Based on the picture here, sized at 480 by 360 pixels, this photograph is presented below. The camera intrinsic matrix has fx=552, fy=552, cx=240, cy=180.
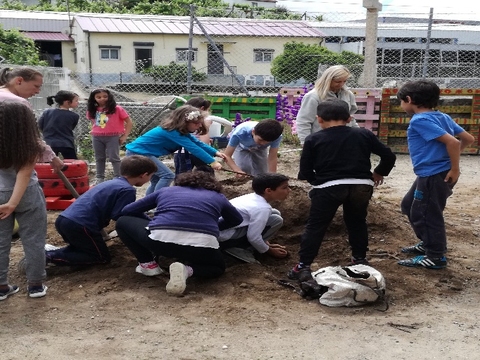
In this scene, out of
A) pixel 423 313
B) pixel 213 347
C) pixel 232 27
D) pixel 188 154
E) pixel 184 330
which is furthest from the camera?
pixel 232 27

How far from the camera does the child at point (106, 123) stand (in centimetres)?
729

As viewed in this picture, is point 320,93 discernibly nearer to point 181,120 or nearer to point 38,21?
point 181,120

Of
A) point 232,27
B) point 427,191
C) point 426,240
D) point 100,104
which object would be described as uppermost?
point 232,27

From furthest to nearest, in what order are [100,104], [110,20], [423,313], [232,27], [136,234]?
[110,20]
[232,27]
[100,104]
[136,234]
[423,313]

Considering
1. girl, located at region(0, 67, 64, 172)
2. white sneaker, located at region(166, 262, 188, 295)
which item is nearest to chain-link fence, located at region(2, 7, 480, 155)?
girl, located at region(0, 67, 64, 172)

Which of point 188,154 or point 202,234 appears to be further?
point 188,154

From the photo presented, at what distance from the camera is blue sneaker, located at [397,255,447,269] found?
14.3ft

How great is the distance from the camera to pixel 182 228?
3.83 meters

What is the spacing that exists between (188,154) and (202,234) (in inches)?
69.8

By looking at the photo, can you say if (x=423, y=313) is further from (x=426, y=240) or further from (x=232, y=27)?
(x=232, y=27)

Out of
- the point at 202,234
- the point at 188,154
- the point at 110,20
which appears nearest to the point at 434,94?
the point at 202,234

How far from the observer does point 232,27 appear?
23516 mm

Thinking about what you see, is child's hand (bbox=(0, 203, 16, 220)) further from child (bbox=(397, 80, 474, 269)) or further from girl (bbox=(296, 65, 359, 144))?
child (bbox=(397, 80, 474, 269))

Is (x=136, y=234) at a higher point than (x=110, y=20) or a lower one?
lower
